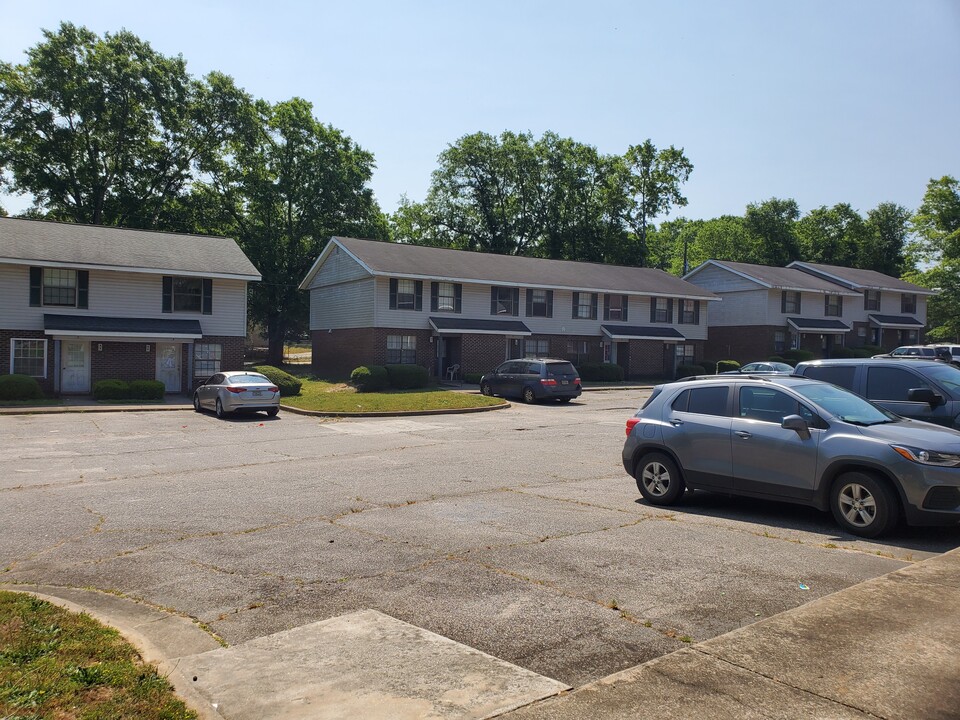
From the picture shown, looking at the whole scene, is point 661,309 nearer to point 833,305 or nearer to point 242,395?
point 833,305

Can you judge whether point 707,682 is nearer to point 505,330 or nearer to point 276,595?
point 276,595

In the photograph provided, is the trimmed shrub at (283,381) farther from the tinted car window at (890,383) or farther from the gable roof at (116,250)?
the tinted car window at (890,383)

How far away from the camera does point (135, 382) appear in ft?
96.0

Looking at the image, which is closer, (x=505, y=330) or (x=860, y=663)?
(x=860, y=663)

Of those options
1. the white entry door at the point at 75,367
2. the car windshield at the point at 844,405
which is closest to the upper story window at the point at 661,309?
the white entry door at the point at 75,367

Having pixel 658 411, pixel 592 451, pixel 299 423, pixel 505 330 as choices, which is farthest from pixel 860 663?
pixel 505 330

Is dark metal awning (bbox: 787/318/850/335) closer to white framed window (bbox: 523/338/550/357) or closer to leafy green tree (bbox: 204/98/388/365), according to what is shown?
white framed window (bbox: 523/338/550/357)

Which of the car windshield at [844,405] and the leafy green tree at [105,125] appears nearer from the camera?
the car windshield at [844,405]

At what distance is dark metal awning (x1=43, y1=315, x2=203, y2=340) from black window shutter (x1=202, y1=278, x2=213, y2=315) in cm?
97

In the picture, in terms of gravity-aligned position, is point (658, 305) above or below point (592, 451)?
above

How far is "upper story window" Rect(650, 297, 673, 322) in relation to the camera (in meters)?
48.6

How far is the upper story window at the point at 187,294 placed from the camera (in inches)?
1304

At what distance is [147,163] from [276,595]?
52801 mm

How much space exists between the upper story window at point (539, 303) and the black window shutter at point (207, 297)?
56.8 feet
